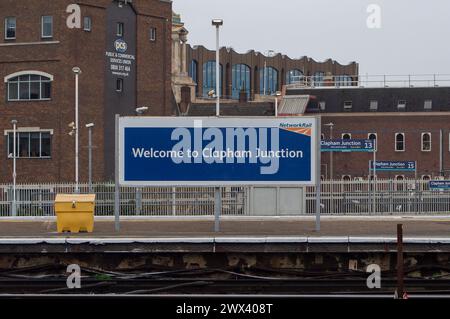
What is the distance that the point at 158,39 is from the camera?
6894 centimetres

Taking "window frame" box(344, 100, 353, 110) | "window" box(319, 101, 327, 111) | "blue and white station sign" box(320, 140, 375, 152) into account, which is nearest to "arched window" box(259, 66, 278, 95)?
"window" box(319, 101, 327, 111)

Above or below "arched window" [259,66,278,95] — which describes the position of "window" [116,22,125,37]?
below

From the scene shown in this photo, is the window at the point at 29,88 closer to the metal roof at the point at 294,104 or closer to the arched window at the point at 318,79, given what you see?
the metal roof at the point at 294,104

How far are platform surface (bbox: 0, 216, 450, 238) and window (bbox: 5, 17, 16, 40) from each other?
36710mm

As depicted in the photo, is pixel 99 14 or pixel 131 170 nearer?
pixel 131 170

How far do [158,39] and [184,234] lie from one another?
48.0 meters

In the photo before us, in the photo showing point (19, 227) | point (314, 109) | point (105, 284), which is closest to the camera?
point (105, 284)

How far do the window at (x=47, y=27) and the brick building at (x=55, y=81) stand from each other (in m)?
0.05

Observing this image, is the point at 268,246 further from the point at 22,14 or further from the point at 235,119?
the point at 22,14

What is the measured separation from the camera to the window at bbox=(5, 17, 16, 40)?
6359 cm

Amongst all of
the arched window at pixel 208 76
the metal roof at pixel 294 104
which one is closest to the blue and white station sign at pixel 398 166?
the metal roof at pixel 294 104

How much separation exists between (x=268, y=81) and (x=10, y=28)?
202 ft

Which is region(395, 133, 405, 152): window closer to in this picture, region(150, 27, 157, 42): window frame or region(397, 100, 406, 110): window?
region(397, 100, 406, 110): window

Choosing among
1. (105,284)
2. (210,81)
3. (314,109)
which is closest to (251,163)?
(105,284)
